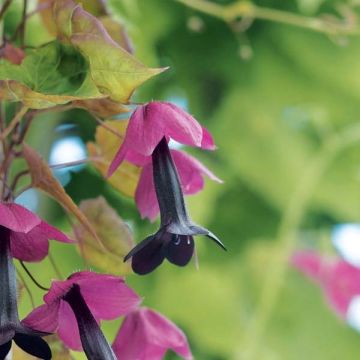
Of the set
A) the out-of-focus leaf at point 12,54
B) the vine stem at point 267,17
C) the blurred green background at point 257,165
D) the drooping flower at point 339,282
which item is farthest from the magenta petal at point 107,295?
the drooping flower at point 339,282

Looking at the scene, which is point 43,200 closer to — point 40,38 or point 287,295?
point 40,38

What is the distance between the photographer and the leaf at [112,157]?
47 centimetres

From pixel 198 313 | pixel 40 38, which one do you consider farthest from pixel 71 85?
pixel 198 313

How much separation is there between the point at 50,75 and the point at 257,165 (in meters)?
0.75

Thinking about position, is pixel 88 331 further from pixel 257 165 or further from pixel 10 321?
pixel 257 165

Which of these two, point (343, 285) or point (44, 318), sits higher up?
point (44, 318)

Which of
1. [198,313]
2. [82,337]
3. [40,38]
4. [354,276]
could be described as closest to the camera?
[82,337]

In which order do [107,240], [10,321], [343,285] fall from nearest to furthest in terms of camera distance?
[10,321], [107,240], [343,285]

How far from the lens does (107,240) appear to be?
1.59 ft

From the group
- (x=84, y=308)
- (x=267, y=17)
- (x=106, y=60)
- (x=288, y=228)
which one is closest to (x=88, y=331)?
(x=84, y=308)

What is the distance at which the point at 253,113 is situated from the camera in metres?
1.15

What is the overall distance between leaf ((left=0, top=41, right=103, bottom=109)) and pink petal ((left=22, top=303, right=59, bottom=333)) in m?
0.09

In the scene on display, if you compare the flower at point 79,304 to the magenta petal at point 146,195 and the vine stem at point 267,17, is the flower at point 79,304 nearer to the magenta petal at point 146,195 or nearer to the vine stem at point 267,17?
the magenta petal at point 146,195

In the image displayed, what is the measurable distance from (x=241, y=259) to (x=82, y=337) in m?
0.84
